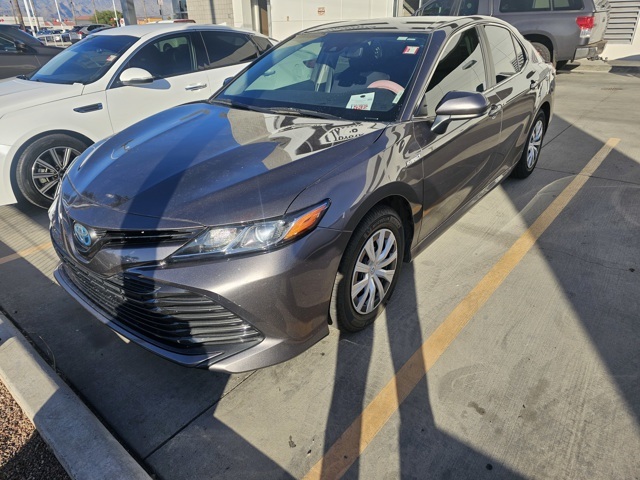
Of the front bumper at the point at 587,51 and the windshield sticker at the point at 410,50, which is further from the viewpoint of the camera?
the front bumper at the point at 587,51

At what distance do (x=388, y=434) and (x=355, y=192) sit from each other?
1.17 m

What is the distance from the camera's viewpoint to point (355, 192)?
230 centimetres

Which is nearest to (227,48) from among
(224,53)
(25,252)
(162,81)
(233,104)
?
(224,53)

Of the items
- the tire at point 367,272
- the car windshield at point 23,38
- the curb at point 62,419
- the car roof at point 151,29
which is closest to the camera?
the curb at point 62,419

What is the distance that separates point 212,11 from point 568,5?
12844mm

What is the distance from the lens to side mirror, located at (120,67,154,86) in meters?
4.70

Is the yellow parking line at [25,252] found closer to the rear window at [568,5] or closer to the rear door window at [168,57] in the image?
the rear door window at [168,57]

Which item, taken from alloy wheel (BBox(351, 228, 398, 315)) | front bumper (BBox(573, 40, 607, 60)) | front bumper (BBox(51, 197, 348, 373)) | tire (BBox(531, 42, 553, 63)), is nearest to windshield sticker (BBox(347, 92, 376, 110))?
alloy wheel (BBox(351, 228, 398, 315))

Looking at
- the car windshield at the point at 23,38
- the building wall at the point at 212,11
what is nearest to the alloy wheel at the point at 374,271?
the car windshield at the point at 23,38

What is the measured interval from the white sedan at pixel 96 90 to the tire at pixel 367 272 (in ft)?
11.3

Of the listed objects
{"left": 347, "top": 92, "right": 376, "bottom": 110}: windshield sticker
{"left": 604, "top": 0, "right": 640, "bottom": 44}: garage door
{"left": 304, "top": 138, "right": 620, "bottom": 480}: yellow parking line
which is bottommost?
{"left": 304, "top": 138, "right": 620, "bottom": 480}: yellow parking line

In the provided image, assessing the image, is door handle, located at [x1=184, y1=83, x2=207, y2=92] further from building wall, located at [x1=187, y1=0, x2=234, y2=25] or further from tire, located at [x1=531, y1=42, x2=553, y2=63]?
building wall, located at [x1=187, y1=0, x2=234, y2=25]

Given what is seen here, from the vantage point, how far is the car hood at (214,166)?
2.10m

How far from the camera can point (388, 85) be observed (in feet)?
9.57
